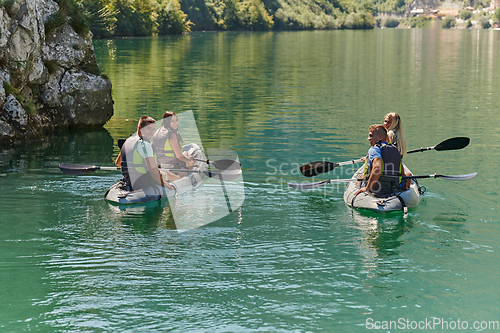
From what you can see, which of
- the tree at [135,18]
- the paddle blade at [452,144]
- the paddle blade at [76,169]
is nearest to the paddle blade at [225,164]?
the paddle blade at [76,169]

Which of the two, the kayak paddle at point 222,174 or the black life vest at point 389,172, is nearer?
the black life vest at point 389,172

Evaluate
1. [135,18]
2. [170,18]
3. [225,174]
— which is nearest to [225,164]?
[225,174]

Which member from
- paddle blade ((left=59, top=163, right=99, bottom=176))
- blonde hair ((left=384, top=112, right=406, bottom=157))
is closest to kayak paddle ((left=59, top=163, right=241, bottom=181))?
paddle blade ((left=59, top=163, right=99, bottom=176))

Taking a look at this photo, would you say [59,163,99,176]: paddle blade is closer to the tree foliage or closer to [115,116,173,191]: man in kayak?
[115,116,173,191]: man in kayak

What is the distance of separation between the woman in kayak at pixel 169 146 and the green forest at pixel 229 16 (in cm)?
5542

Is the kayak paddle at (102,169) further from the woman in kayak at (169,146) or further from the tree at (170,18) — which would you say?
the tree at (170,18)

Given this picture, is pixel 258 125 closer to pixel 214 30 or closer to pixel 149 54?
pixel 149 54

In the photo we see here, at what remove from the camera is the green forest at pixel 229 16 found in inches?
3054

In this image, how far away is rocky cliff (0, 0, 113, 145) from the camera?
15.0 meters

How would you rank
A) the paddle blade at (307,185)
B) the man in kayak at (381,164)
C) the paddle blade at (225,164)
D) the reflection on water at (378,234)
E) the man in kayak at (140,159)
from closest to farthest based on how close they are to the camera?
the reflection on water at (378,234) < the man in kayak at (381,164) < the man in kayak at (140,159) < the paddle blade at (307,185) < the paddle blade at (225,164)

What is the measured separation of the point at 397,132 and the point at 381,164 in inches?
36.1

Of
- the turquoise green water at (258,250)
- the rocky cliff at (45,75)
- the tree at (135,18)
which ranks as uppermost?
the tree at (135,18)

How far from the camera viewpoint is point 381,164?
31.0ft

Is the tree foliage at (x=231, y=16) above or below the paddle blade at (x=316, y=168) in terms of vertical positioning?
above
